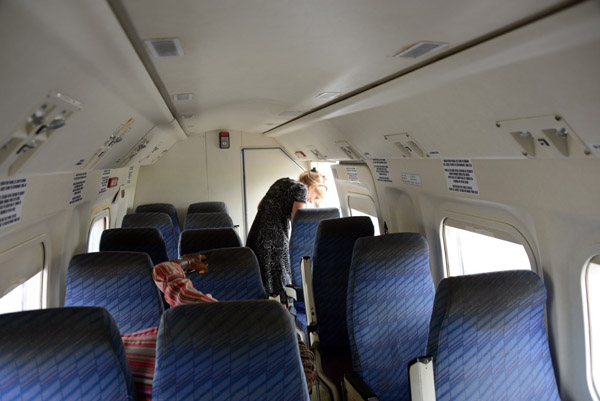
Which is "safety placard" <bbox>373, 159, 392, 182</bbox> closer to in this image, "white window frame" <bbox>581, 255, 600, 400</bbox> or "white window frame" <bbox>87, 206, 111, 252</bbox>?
"white window frame" <bbox>581, 255, 600, 400</bbox>

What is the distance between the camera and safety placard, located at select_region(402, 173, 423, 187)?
12.6 ft

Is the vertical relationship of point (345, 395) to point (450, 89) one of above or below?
below

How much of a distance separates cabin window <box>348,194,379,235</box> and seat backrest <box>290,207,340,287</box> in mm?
782

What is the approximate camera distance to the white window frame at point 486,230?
267cm

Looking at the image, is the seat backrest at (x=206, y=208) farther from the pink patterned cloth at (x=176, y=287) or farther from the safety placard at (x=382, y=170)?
the pink patterned cloth at (x=176, y=287)

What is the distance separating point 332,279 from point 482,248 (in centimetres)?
117

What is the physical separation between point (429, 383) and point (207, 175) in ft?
21.6

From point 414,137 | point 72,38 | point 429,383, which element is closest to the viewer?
point 72,38

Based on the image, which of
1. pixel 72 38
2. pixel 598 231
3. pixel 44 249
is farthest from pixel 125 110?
pixel 598 231

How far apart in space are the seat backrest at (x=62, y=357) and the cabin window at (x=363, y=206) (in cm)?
396

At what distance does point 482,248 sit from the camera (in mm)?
3566

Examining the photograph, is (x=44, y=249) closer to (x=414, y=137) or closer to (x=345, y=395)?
(x=345, y=395)

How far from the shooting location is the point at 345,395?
2965 mm

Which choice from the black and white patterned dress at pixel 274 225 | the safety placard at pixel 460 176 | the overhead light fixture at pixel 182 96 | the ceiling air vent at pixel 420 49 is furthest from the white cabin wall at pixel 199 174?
the ceiling air vent at pixel 420 49
